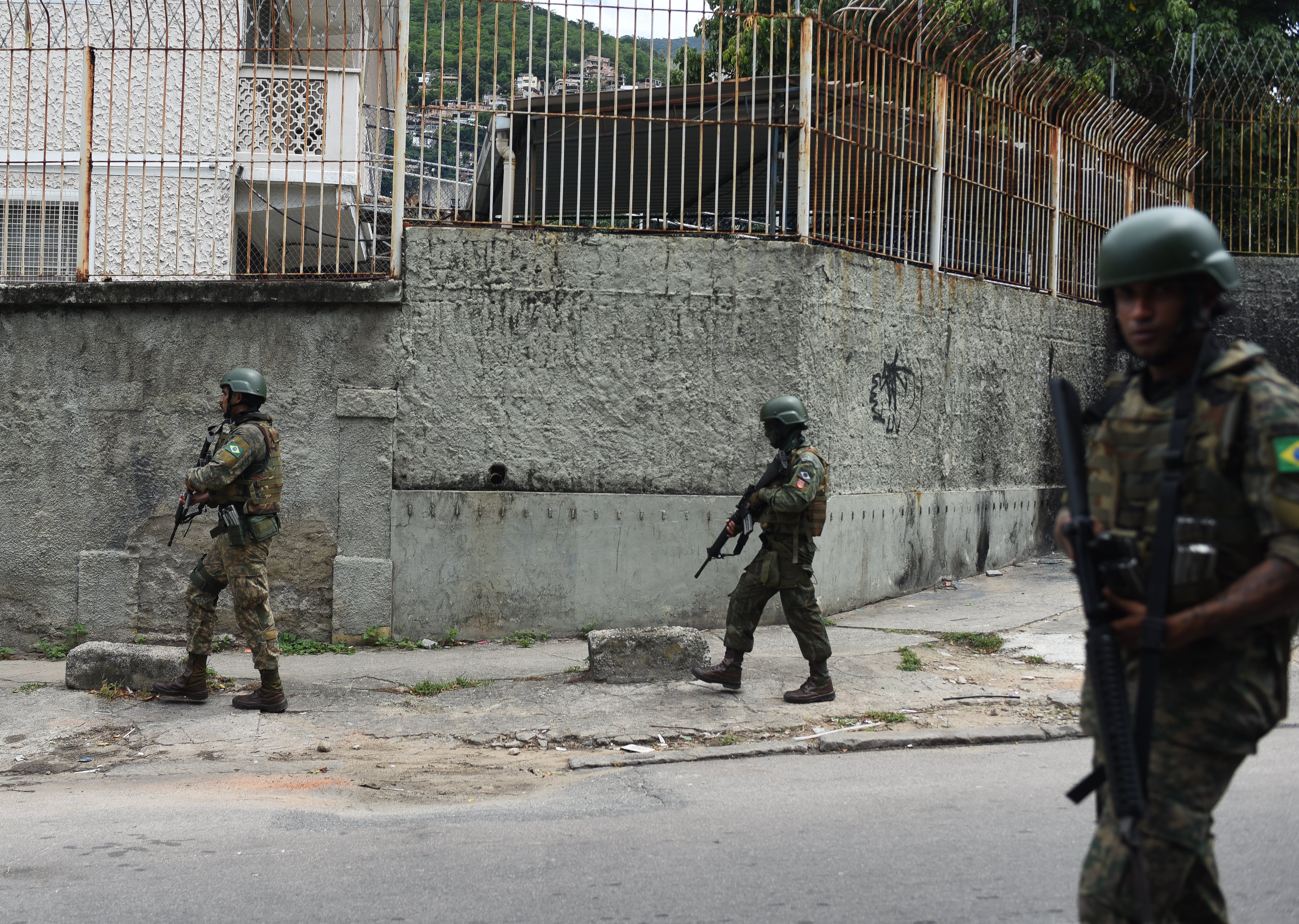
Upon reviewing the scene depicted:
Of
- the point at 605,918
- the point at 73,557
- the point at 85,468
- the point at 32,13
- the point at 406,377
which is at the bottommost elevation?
the point at 605,918

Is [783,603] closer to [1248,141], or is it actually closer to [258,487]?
[258,487]

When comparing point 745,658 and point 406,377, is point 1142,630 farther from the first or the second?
point 406,377

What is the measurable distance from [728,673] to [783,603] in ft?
1.57

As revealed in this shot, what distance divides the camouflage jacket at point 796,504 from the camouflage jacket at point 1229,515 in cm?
363

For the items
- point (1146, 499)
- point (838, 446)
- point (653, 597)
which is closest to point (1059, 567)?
point (838, 446)

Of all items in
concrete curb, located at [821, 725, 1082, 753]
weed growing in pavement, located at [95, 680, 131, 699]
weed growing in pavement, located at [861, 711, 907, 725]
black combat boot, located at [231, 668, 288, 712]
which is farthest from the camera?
weed growing in pavement, located at [95, 680, 131, 699]

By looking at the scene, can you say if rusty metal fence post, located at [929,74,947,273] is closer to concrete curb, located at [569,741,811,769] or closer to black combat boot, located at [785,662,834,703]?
black combat boot, located at [785,662,834,703]

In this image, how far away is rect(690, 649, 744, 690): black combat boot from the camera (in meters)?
6.27

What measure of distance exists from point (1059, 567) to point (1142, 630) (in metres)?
8.84

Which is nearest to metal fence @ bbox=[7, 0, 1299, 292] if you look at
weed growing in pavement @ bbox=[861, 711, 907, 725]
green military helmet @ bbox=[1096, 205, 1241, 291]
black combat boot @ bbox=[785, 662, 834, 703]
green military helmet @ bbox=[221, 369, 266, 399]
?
green military helmet @ bbox=[221, 369, 266, 399]

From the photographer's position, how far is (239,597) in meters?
6.16

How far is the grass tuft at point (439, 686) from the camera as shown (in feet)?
21.4

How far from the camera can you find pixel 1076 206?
37.3 feet

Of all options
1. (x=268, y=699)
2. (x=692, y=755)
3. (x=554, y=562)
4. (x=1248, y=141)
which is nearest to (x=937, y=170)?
(x=554, y=562)
